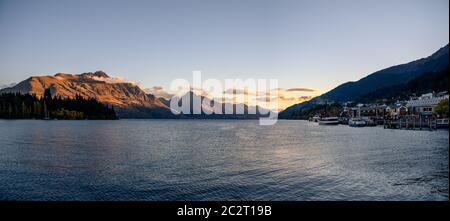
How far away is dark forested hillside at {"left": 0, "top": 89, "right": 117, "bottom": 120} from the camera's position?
3944 inches

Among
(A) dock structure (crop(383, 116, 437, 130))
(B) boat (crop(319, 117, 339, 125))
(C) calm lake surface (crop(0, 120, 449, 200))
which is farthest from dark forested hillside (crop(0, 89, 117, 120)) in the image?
(A) dock structure (crop(383, 116, 437, 130))

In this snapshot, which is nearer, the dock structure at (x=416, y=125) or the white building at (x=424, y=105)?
the dock structure at (x=416, y=125)

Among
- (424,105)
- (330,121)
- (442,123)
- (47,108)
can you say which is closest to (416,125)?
(442,123)

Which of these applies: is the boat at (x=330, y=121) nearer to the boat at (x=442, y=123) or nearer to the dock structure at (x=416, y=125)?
the dock structure at (x=416, y=125)

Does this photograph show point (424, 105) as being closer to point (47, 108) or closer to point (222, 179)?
point (222, 179)

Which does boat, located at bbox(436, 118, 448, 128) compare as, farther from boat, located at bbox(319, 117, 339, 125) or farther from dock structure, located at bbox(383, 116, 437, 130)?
boat, located at bbox(319, 117, 339, 125)

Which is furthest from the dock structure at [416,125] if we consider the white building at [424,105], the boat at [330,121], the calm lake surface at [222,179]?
the calm lake surface at [222,179]

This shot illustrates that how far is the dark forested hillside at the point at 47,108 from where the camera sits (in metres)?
100

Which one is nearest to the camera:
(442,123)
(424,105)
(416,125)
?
(442,123)

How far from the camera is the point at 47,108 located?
111 meters

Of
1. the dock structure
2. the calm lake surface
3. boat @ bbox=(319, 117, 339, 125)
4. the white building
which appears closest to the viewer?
the calm lake surface
